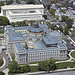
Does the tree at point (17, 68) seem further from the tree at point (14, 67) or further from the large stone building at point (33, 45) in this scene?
the large stone building at point (33, 45)

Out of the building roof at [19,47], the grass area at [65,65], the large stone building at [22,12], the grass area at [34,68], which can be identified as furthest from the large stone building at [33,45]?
the large stone building at [22,12]

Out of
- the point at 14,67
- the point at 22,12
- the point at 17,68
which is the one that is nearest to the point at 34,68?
the point at 17,68

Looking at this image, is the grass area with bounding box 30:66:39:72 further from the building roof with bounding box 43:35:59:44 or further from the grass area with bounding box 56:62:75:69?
the building roof with bounding box 43:35:59:44

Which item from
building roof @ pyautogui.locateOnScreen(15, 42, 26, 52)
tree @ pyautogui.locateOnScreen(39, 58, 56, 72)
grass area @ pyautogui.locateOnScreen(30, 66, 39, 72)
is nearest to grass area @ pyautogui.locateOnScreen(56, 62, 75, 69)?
tree @ pyautogui.locateOnScreen(39, 58, 56, 72)

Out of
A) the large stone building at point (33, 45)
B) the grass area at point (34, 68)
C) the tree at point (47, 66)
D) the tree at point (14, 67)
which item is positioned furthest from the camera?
the large stone building at point (33, 45)

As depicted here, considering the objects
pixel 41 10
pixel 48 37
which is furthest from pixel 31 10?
pixel 48 37

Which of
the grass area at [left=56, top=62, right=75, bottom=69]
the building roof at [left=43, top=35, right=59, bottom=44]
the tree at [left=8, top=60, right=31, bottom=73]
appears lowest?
the grass area at [left=56, top=62, right=75, bottom=69]

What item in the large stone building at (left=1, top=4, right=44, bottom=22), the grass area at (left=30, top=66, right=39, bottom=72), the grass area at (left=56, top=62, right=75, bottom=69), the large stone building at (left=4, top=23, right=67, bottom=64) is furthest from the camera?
the large stone building at (left=1, top=4, right=44, bottom=22)
